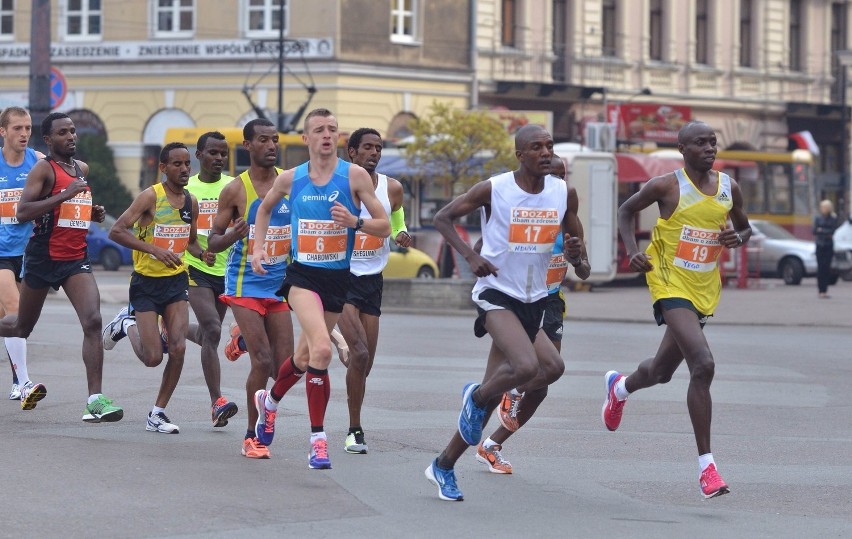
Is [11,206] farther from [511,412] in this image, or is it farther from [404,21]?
[404,21]

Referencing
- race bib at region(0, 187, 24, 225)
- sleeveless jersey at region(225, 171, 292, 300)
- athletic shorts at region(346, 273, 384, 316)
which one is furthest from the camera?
race bib at region(0, 187, 24, 225)

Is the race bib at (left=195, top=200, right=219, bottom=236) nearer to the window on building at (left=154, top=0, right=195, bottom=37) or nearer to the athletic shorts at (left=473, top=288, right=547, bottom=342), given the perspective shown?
the athletic shorts at (left=473, top=288, right=547, bottom=342)

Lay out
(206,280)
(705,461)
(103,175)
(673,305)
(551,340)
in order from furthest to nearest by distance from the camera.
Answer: (103,175), (206,280), (551,340), (673,305), (705,461)

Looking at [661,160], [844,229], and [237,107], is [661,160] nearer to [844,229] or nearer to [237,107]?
[844,229]

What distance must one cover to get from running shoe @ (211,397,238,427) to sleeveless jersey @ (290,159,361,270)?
63.0 inches

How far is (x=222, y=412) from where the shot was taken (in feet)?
33.0

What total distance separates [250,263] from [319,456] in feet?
4.57

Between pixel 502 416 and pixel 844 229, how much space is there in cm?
2934

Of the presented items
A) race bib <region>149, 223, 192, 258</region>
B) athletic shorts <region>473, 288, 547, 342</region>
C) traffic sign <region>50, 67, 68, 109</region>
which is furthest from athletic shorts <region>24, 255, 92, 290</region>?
traffic sign <region>50, 67, 68, 109</region>

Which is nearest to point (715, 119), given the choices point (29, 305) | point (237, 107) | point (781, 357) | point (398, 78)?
point (398, 78)

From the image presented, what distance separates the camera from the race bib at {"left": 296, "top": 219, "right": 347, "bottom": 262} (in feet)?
28.6

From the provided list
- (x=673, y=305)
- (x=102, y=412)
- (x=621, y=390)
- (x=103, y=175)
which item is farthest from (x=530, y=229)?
(x=103, y=175)

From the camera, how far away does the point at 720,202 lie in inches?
343

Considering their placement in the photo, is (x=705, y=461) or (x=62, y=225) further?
(x=62, y=225)
